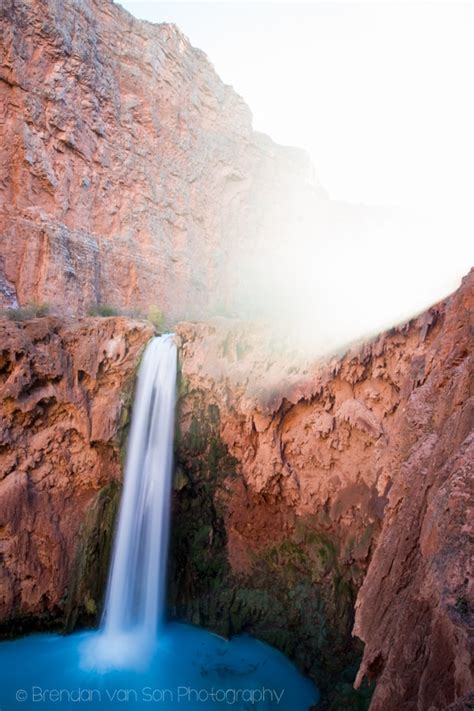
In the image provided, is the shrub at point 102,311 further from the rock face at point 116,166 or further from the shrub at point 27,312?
the shrub at point 27,312

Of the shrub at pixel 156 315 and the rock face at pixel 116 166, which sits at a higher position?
the rock face at pixel 116 166

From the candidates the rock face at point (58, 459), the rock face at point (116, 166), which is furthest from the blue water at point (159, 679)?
the rock face at point (116, 166)

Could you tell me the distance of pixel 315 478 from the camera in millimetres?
10766

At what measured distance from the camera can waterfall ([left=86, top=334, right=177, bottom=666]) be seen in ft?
38.0

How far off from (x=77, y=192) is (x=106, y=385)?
42.3 feet

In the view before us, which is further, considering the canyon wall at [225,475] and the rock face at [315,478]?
the canyon wall at [225,475]

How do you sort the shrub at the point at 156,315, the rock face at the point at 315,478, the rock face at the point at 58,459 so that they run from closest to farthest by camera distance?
the rock face at the point at 315,478 < the rock face at the point at 58,459 < the shrub at the point at 156,315

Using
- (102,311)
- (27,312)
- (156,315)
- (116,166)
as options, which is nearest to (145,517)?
(27,312)

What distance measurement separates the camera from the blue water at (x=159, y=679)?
8.94 meters

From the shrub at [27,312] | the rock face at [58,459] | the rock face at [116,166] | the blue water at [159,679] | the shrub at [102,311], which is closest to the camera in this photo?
the blue water at [159,679]

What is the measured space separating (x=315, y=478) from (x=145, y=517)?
5103mm

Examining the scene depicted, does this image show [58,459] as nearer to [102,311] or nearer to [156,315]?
[102,311]

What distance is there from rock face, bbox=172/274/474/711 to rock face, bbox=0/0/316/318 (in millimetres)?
10482

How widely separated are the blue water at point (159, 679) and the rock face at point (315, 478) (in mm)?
767
